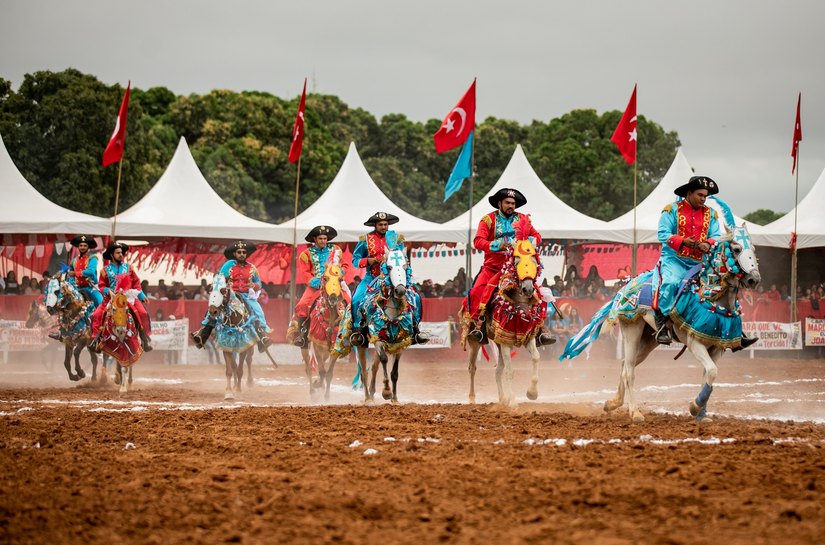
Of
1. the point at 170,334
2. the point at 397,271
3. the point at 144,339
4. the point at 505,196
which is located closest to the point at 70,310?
the point at 144,339

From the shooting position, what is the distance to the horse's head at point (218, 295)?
1711 cm

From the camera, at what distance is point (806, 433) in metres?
10.6

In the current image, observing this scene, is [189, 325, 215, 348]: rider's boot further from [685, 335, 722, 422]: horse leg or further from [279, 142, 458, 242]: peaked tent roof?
[279, 142, 458, 242]: peaked tent roof

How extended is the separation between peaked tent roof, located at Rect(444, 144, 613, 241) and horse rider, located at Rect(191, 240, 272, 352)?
1216cm

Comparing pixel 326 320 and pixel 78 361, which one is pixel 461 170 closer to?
pixel 326 320

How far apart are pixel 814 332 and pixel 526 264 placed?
716 inches

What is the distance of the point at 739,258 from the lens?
11195 mm

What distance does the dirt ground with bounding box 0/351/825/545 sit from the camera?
6.30 meters

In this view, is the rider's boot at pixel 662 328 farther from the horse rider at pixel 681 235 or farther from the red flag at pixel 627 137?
the red flag at pixel 627 137

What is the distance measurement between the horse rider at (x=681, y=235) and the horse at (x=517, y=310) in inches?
67.1

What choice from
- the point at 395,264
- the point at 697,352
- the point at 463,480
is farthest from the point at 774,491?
the point at 395,264

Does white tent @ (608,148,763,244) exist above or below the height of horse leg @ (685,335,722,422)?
above

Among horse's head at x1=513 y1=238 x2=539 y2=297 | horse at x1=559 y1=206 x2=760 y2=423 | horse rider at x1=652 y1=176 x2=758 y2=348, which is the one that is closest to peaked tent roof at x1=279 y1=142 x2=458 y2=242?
horse's head at x1=513 y1=238 x2=539 y2=297

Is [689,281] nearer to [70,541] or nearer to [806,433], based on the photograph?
[806,433]
